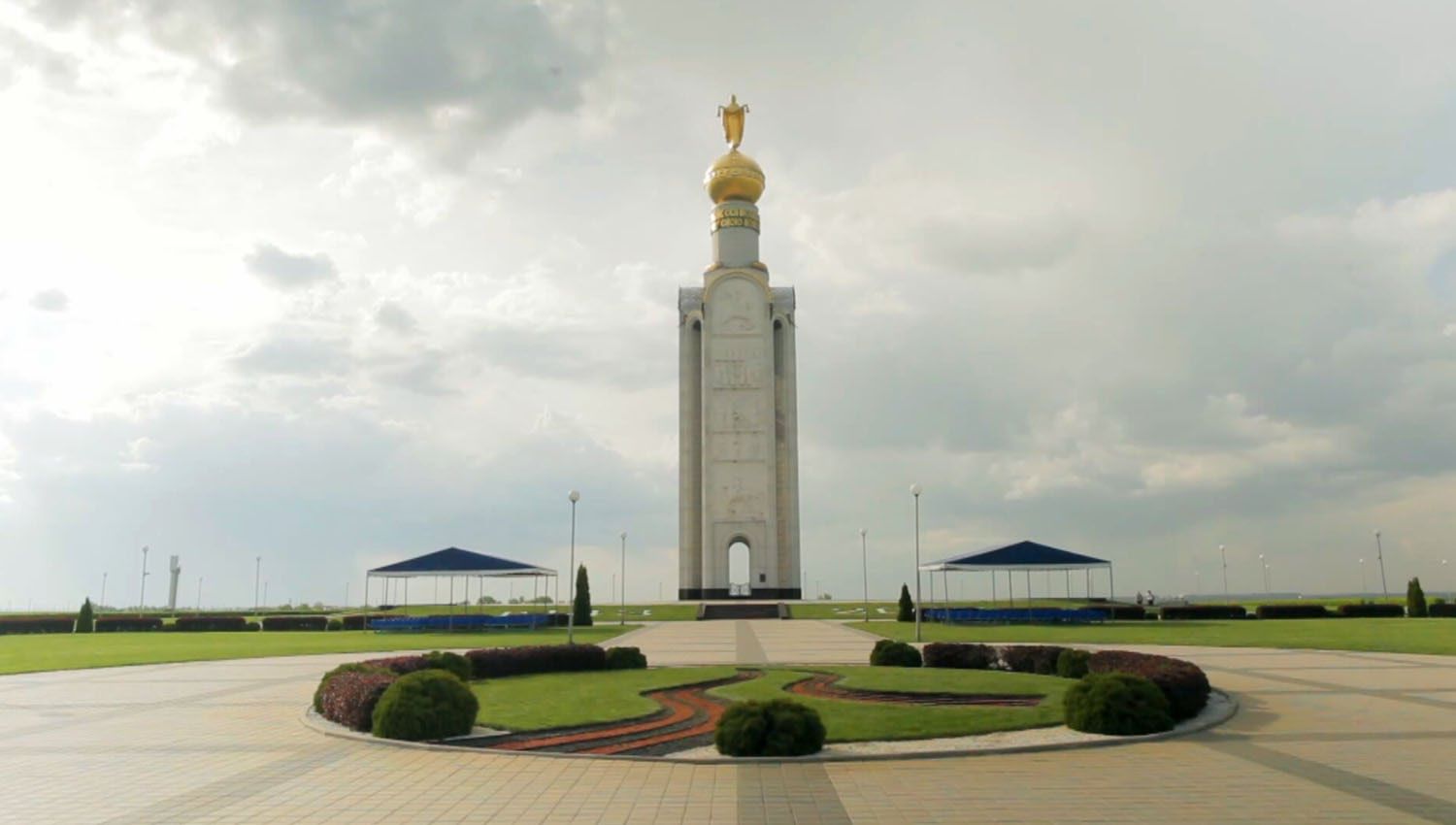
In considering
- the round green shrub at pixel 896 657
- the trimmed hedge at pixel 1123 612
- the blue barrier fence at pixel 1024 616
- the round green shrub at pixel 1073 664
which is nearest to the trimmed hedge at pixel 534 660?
the round green shrub at pixel 896 657

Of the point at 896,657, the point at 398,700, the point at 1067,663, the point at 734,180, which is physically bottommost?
the point at 896,657

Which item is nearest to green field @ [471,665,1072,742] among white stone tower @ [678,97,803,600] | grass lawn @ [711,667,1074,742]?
grass lawn @ [711,667,1074,742]

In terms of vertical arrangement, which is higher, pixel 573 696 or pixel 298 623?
pixel 573 696

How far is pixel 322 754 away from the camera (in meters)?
12.2

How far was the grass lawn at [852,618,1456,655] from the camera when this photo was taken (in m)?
28.9

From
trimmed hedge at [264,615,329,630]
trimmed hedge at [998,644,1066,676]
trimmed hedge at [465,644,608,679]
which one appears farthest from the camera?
trimmed hedge at [264,615,329,630]

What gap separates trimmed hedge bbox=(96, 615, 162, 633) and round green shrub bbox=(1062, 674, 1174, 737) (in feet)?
152

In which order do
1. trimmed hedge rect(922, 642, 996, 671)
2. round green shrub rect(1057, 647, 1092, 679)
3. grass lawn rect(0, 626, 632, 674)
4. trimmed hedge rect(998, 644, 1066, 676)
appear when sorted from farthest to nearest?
grass lawn rect(0, 626, 632, 674) < trimmed hedge rect(922, 642, 996, 671) < trimmed hedge rect(998, 644, 1066, 676) < round green shrub rect(1057, 647, 1092, 679)

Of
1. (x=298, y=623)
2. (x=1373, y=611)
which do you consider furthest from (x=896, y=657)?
(x=1373, y=611)

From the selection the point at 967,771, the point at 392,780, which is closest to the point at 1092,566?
the point at 967,771

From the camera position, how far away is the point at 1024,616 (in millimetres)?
44094

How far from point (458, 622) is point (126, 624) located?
60.5 feet

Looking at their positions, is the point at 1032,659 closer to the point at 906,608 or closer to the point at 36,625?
the point at 906,608

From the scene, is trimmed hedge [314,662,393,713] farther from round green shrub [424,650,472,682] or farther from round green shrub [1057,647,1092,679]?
round green shrub [1057,647,1092,679]
